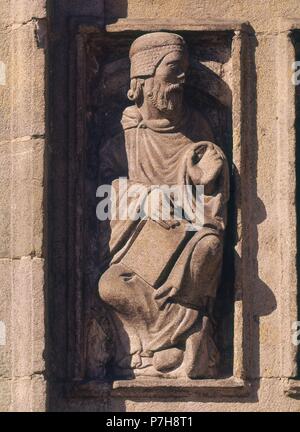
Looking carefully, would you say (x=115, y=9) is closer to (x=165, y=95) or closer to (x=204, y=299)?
(x=165, y=95)

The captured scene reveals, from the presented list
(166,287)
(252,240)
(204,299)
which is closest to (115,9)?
(252,240)

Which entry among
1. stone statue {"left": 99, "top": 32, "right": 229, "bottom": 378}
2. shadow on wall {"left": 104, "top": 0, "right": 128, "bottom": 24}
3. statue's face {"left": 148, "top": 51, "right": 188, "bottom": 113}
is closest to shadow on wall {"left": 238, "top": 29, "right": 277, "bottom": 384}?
stone statue {"left": 99, "top": 32, "right": 229, "bottom": 378}

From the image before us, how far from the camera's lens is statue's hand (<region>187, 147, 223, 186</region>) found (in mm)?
13961

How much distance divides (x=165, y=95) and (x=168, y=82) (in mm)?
81

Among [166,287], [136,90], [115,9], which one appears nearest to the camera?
[166,287]

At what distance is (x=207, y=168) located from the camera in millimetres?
13984

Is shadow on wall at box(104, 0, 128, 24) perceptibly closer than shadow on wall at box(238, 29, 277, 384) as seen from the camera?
No

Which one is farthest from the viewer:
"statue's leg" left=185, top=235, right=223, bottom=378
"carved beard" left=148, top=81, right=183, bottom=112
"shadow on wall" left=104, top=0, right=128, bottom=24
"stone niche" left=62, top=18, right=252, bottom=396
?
"shadow on wall" left=104, top=0, right=128, bottom=24

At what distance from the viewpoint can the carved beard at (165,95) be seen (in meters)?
14.0

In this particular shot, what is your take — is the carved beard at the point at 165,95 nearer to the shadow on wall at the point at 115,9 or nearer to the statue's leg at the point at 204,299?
the shadow on wall at the point at 115,9

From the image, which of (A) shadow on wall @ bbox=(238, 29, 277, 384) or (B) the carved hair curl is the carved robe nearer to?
(A) shadow on wall @ bbox=(238, 29, 277, 384)

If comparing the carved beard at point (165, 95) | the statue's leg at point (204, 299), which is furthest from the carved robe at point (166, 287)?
the carved beard at point (165, 95)

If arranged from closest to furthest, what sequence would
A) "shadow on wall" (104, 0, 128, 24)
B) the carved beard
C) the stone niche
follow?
the stone niche, the carved beard, "shadow on wall" (104, 0, 128, 24)
